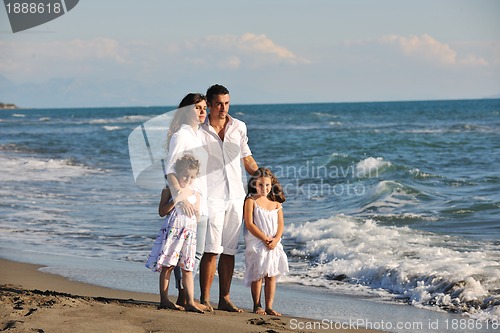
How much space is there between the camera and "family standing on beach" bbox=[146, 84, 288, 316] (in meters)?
5.66

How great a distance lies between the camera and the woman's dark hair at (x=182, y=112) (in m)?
5.73

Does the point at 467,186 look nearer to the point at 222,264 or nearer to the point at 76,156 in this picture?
the point at 222,264

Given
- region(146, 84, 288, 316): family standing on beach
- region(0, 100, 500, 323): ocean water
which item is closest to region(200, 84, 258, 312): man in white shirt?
region(146, 84, 288, 316): family standing on beach

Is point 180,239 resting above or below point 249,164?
below

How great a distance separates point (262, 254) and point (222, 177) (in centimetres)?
73

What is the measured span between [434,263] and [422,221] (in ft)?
11.6

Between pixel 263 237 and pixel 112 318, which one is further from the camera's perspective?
pixel 263 237

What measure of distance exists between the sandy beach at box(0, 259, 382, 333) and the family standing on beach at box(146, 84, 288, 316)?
1.02 ft

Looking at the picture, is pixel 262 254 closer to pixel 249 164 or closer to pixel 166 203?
pixel 249 164

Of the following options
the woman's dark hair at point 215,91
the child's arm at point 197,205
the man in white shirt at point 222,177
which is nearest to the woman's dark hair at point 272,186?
the man in white shirt at point 222,177

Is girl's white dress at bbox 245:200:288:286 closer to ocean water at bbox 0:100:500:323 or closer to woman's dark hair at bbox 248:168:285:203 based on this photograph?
woman's dark hair at bbox 248:168:285:203

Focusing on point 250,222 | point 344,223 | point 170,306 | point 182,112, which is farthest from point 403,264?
point 182,112

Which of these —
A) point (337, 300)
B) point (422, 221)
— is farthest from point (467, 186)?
point (337, 300)

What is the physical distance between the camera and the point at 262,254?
238 inches
